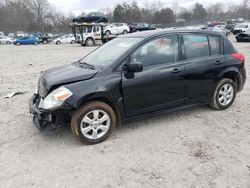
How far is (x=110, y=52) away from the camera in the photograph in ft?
13.9

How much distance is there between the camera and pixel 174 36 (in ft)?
13.8

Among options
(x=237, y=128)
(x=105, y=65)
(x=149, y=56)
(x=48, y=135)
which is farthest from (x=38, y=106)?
(x=237, y=128)

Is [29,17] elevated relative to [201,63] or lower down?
elevated

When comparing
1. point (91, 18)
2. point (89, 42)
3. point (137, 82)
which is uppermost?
point (91, 18)

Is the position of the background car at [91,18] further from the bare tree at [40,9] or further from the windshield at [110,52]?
the bare tree at [40,9]

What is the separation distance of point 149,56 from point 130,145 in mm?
1458

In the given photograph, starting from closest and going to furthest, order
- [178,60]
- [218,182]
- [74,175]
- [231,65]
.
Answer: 1. [218,182]
2. [74,175]
3. [178,60]
4. [231,65]

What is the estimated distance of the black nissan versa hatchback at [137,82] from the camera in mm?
3469

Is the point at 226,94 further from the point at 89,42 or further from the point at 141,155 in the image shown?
the point at 89,42

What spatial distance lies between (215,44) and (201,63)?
592 mm

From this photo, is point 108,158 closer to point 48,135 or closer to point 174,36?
point 48,135

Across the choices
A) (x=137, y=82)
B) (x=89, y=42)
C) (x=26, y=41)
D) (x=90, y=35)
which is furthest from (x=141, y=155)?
(x=26, y=41)

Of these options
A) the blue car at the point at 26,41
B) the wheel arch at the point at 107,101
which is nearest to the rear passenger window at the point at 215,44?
the wheel arch at the point at 107,101

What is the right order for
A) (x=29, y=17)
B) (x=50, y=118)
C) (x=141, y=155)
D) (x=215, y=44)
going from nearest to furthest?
(x=141, y=155), (x=50, y=118), (x=215, y=44), (x=29, y=17)
